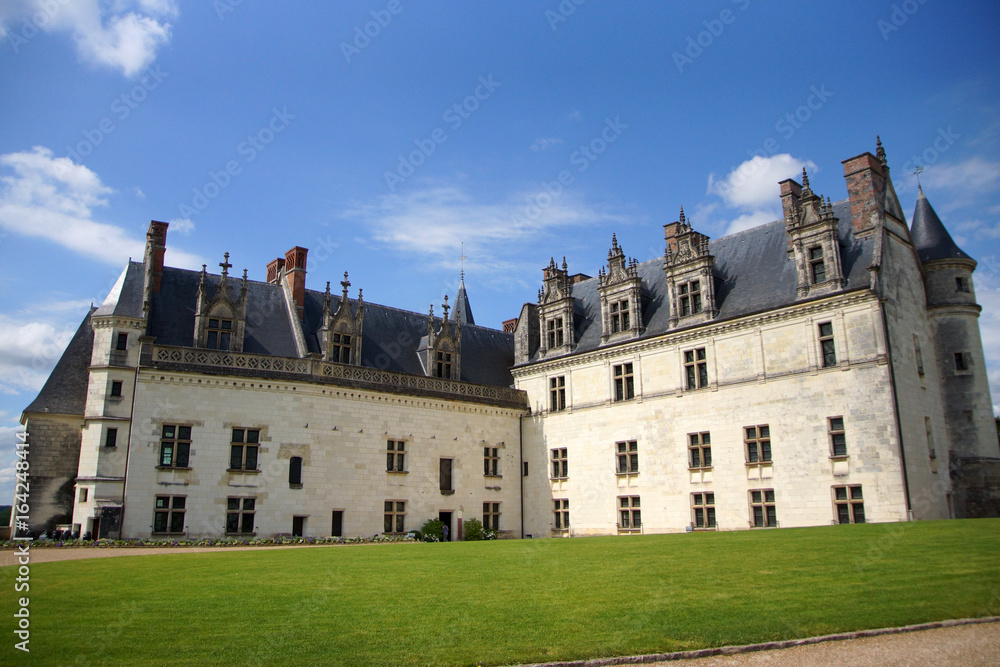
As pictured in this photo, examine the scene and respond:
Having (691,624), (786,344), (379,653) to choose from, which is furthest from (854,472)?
(379,653)

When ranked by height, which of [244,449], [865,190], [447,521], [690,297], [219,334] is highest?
[865,190]

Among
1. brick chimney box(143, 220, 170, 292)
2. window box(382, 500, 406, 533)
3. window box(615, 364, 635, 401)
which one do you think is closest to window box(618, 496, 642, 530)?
window box(615, 364, 635, 401)

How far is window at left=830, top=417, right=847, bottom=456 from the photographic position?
22625mm

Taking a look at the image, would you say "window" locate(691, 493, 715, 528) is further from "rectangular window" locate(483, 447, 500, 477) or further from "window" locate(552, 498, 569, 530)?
"rectangular window" locate(483, 447, 500, 477)

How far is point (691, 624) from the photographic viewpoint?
8.33m

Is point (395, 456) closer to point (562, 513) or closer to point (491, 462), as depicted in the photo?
point (491, 462)

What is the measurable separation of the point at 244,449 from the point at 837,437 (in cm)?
2016

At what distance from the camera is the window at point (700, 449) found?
85.1 feet

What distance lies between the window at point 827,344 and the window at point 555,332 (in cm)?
1218

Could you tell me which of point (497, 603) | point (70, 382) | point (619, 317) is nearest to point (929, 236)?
point (619, 317)

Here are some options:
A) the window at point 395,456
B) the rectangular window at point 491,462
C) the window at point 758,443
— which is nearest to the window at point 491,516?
the rectangular window at point 491,462

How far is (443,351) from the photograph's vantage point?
3228 cm

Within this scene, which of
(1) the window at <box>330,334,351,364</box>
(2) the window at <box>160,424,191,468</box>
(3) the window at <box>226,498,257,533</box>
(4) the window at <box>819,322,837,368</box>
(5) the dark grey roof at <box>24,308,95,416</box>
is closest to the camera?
(4) the window at <box>819,322,837,368</box>

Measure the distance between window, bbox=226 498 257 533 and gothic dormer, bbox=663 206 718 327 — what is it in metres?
17.1
